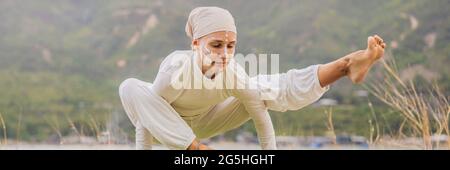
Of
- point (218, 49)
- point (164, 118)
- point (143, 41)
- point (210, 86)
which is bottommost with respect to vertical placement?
point (164, 118)

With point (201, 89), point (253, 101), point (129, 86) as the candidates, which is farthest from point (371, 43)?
point (129, 86)

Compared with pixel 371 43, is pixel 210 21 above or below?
above

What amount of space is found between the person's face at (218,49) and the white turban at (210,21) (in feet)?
0.05

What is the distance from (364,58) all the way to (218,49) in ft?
1.46

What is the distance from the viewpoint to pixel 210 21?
222 cm

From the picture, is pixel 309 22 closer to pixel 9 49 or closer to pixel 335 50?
pixel 335 50

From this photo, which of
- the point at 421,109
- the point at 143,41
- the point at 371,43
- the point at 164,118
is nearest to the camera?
the point at 371,43

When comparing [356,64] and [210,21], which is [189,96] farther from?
[356,64]

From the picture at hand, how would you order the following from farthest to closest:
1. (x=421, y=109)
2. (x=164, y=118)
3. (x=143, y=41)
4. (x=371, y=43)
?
(x=143, y=41) < (x=421, y=109) < (x=164, y=118) < (x=371, y=43)

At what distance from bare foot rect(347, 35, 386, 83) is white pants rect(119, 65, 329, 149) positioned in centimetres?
12

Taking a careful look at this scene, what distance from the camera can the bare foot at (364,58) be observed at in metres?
2.11

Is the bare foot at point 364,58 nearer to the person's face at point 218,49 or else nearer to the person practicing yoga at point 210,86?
the person practicing yoga at point 210,86

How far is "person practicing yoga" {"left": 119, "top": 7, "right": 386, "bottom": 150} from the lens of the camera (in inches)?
85.8
